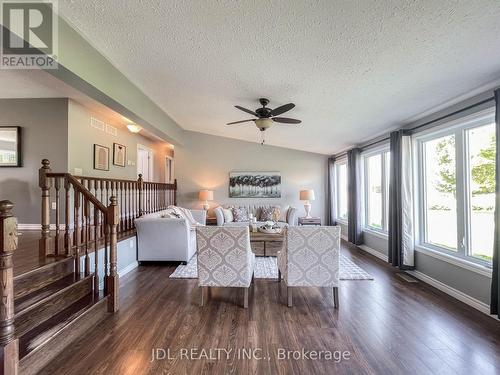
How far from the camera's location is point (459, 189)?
10.2ft

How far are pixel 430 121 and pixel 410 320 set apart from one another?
2638 mm

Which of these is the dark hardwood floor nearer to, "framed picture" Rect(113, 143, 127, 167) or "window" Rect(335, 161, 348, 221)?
"framed picture" Rect(113, 143, 127, 167)

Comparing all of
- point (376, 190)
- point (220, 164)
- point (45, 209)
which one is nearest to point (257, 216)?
Result: point (220, 164)

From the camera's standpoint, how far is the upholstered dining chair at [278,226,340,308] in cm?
267

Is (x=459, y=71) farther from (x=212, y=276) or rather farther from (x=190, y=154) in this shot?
(x=190, y=154)

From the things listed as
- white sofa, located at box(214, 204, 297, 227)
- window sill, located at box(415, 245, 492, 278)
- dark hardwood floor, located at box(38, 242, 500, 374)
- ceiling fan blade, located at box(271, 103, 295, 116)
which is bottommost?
dark hardwood floor, located at box(38, 242, 500, 374)

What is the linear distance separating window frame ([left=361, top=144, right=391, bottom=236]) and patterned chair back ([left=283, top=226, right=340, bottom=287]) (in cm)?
256

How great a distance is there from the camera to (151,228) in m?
4.20

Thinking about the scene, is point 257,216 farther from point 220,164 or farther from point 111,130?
point 111,130

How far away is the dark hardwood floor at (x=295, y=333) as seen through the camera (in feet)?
6.05

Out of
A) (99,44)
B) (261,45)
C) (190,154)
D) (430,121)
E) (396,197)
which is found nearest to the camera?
(261,45)

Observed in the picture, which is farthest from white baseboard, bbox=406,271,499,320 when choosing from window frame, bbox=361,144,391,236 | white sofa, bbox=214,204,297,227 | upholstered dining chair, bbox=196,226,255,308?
white sofa, bbox=214,204,297,227

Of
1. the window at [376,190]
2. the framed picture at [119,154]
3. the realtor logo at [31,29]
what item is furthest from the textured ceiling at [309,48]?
the framed picture at [119,154]

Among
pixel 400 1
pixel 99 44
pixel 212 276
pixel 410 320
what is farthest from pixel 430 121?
pixel 99 44
